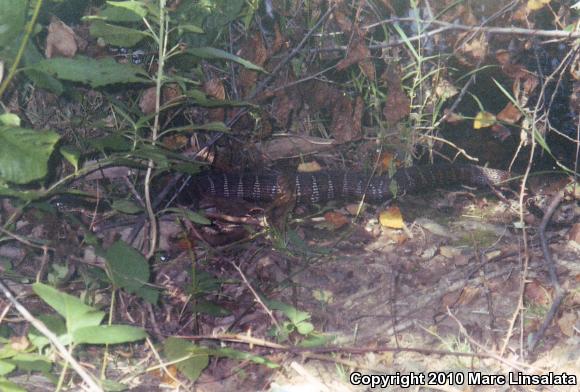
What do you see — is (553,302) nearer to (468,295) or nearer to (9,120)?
(468,295)

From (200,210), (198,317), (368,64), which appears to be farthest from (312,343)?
(368,64)

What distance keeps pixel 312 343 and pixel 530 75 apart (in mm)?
2416

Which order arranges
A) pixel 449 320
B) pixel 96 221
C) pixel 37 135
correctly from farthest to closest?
1. pixel 96 221
2. pixel 449 320
3. pixel 37 135

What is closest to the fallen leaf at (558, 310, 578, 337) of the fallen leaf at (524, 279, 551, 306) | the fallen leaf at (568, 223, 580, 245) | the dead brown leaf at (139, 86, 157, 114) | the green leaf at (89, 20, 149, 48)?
the fallen leaf at (524, 279, 551, 306)

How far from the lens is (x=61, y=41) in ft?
11.3

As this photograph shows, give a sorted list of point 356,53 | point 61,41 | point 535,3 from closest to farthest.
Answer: point 61,41 < point 535,3 < point 356,53

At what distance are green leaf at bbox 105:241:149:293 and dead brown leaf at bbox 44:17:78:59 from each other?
1.28 m

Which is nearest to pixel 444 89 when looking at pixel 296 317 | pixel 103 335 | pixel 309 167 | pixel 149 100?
pixel 309 167

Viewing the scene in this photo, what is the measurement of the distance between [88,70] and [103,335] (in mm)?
1080

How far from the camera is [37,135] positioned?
2.31m

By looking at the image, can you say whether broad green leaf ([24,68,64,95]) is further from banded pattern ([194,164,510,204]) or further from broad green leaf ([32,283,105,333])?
banded pattern ([194,164,510,204])

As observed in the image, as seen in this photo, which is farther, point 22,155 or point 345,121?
point 345,121

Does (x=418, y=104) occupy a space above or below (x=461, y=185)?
above

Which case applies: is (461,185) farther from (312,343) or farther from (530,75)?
(312,343)
